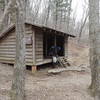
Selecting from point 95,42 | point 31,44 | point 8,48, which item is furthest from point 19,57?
point 8,48

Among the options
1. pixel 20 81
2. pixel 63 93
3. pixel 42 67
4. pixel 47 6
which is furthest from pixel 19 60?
pixel 47 6

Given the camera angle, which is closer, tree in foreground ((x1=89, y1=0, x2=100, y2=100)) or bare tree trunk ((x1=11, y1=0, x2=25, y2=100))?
bare tree trunk ((x1=11, y1=0, x2=25, y2=100))

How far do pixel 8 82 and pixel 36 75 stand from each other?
2.27 meters

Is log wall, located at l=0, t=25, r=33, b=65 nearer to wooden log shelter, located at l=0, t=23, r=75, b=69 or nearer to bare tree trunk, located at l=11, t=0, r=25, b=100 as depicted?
wooden log shelter, located at l=0, t=23, r=75, b=69

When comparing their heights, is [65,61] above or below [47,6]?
below

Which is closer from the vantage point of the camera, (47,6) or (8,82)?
(8,82)

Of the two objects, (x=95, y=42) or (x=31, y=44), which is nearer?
(x=95, y=42)

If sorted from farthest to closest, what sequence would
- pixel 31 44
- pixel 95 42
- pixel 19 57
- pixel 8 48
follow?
pixel 8 48, pixel 31 44, pixel 95 42, pixel 19 57

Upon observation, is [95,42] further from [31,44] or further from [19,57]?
[31,44]

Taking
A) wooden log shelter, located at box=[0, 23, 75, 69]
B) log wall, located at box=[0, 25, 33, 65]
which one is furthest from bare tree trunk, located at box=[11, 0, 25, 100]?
log wall, located at box=[0, 25, 33, 65]

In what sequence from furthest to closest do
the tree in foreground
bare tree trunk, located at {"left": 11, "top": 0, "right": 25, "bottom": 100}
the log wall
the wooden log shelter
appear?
the log wall → the wooden log shelter → the tree in foreground → bare tree trunk, located at {"left": 11, "top": 0, "right": 25, "bottom": 100}

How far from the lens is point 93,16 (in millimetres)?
6359

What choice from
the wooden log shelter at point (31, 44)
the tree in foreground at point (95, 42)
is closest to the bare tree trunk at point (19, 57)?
the tree in foreground at point (95, 42)

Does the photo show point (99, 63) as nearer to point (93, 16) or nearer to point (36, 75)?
point (93, 16)
